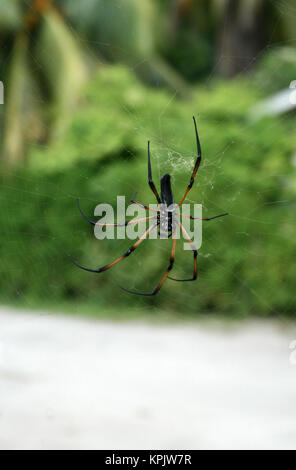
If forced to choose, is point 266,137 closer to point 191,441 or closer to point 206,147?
point 206,147

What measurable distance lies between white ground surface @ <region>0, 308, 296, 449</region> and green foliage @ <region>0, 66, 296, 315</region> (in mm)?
505

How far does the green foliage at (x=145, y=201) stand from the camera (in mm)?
5883

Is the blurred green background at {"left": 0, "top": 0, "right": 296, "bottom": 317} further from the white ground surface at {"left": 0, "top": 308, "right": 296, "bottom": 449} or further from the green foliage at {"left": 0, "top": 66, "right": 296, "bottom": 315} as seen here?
the white ground surface at {"left": 0, "top": 308, "right": 296, "bottom": 449}

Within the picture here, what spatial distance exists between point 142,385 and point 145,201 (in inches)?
82.0

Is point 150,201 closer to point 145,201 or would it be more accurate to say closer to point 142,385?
point 145,201

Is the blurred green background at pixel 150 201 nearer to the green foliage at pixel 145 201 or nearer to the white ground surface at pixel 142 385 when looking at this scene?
the green foliage at pixel 145 201

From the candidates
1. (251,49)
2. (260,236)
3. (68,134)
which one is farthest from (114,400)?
(251,49)

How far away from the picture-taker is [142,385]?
4.96 meters

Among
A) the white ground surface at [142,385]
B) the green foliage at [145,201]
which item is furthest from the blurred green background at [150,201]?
the white ground surface at [142,385]

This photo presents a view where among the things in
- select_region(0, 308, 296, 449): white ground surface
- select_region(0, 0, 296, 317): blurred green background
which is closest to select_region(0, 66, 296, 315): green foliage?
select_region(0, 0, 296, 317): blurred green background

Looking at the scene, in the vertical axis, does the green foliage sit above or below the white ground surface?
above

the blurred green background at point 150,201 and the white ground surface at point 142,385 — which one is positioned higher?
the blurred green background at point 150,201

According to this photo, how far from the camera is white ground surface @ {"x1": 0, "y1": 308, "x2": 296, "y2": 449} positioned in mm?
3920

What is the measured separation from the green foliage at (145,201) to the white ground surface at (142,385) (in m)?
0.50
